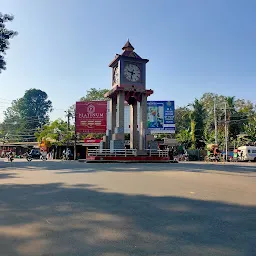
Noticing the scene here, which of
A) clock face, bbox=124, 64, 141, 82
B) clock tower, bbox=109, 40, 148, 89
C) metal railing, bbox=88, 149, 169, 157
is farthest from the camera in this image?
clock face, bbox=124, 64, 141, 82

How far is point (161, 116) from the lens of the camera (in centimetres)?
3591

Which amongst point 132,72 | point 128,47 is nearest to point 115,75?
point 132,72

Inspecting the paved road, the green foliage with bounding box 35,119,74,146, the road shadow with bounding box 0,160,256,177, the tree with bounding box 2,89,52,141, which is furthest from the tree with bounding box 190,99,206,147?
the tree with bounding box 2,89,52,141

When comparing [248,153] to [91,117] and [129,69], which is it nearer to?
[129,69]

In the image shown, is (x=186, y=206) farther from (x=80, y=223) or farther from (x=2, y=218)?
(x=2, y=218)

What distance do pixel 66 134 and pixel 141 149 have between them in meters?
21.8

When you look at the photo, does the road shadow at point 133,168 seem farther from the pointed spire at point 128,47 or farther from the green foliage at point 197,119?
the green foliage at point 197,119

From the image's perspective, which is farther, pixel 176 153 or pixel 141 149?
pixel 176 153

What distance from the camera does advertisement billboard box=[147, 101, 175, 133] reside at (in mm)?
35781

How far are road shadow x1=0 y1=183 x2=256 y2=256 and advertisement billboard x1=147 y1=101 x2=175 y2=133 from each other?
30147mm

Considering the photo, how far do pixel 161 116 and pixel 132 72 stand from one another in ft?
41.6

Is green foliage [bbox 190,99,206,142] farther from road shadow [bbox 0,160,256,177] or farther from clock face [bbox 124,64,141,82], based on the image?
road shadow [bbox 0,160,256,177]

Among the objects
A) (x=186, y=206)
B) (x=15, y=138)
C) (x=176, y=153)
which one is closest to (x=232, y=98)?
(x=176, y=153)

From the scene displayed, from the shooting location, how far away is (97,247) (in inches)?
123
